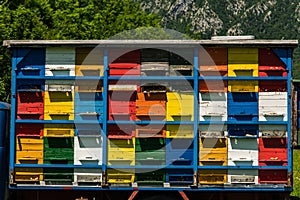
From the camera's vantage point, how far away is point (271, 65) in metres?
12.6

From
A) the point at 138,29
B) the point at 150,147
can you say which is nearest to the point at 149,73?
the point at 150,147

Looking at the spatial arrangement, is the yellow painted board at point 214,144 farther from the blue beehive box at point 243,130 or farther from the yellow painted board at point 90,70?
the yellow painted board at point 90,70

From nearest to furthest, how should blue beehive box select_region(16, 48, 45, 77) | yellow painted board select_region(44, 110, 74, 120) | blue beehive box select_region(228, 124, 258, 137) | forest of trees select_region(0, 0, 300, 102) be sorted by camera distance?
blue beehive box select_region(228, 124, 258, 137) → yellow painted board select_region(44, 110, 74, 120) → blue beehive box select_region(16, 48, 45, 77) → forest of trees select_region(0, 0, 300, 102)

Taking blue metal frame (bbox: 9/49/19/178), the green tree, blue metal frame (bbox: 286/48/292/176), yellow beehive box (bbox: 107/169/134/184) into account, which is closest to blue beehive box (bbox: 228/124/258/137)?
blue metal frame (bbox: 286/48/292/176)

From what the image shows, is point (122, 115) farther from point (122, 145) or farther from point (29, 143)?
point (29, 143)

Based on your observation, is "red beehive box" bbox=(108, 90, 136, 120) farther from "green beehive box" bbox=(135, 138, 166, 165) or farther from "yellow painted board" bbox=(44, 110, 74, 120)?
"yellow painted board" bbox=(44, 110, 74, 120)

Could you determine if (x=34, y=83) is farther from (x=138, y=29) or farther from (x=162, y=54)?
(x=138, y=29)

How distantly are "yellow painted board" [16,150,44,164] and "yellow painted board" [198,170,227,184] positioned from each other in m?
3.45

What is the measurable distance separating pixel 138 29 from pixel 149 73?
3320 cm

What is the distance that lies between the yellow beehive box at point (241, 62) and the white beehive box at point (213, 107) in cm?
56

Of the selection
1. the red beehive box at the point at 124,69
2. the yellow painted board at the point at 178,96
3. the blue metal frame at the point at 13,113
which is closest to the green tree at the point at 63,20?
the blue metal frame at the point at 13,113

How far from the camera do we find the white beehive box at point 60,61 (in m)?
12.8

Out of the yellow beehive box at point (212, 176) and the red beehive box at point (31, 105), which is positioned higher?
the red beehive box at point (31, 105)

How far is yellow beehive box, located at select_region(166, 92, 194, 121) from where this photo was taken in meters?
12.6
